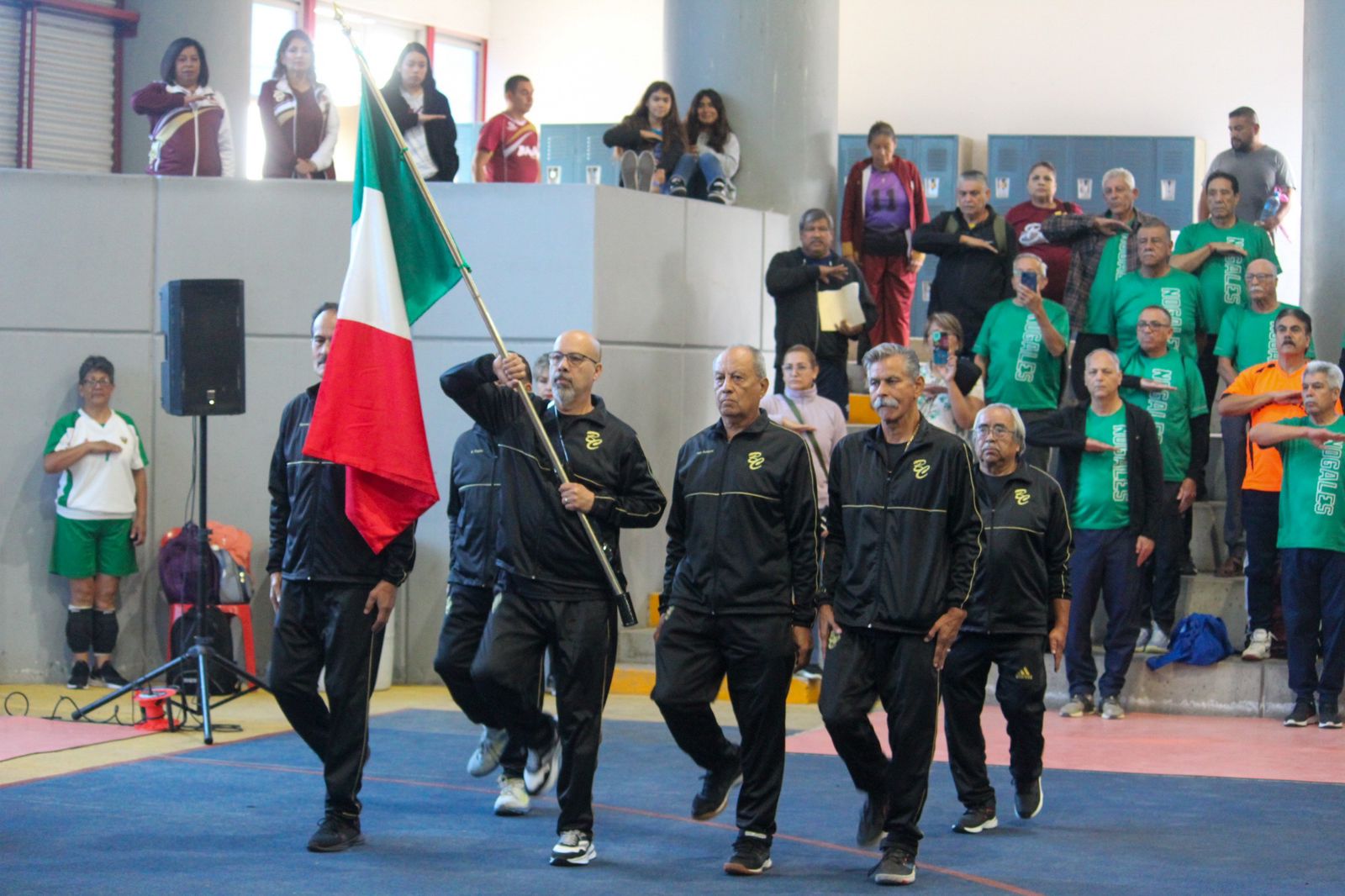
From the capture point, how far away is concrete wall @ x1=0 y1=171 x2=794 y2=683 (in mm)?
10180

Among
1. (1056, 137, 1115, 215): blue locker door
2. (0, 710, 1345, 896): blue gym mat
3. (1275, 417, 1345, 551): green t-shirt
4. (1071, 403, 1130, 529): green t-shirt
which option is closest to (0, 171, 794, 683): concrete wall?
(0, 710, 1345, 896): blue gym mat

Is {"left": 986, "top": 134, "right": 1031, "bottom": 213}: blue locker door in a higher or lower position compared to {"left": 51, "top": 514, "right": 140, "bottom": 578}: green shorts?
higher

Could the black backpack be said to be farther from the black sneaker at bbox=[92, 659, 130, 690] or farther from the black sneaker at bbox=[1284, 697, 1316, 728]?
the black sneaker at bbox=[1284, 697, 1316, 728]

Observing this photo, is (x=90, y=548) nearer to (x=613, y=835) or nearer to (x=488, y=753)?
(x=488, y=753)

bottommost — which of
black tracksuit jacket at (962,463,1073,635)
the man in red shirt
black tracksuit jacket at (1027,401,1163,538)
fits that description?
black tracksuit jacket at (962,463,1073,635)

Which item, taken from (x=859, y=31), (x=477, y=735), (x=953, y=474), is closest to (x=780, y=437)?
(x=953, y=474)

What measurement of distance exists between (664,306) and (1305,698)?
4437 mm

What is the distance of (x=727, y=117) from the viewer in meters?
12.2

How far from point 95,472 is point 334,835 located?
4862mm

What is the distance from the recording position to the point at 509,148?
440 inches

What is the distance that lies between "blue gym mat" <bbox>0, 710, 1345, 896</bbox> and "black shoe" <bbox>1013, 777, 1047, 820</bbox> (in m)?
0.05

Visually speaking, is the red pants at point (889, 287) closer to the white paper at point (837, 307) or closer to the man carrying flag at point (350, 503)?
the white paper at point (837, 307)

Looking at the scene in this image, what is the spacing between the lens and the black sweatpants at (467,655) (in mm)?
6699

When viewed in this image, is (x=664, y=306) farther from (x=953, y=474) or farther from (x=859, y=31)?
(x=859, y=31)
